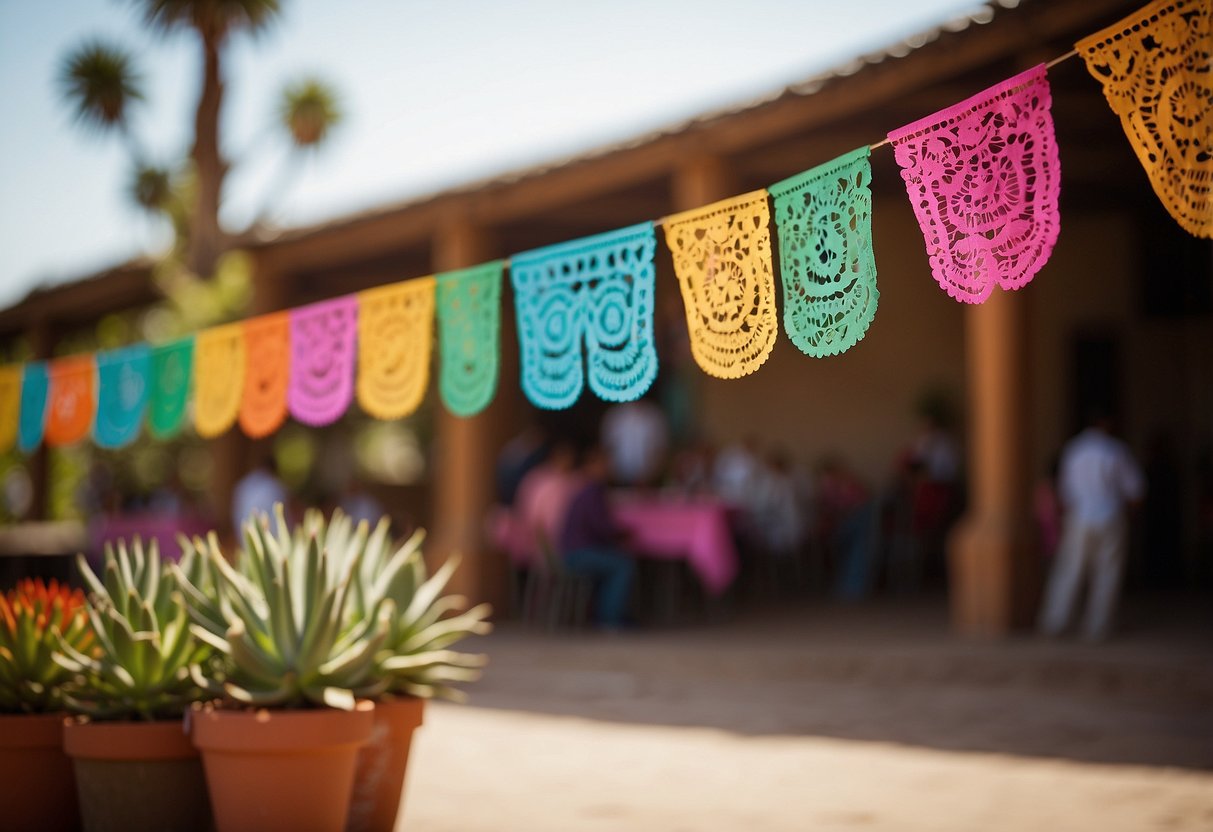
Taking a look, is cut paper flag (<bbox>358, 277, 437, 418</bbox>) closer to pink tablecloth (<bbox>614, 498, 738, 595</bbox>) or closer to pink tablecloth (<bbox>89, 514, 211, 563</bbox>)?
pink tablecloth (<bbox>614, 498, 738, 595</bbox>)

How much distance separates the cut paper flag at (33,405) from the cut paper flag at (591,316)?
5.35 meters

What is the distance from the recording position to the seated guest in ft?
30.5

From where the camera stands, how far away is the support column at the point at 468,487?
11.1m

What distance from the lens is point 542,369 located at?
567 cm

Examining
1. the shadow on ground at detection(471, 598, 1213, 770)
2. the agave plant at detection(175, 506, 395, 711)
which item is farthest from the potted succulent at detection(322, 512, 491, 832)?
the shadow on ground at detection(471, 598, 1213, 770)

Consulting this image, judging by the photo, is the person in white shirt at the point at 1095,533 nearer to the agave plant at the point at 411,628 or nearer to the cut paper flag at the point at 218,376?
the agave plant at the point at 411,628

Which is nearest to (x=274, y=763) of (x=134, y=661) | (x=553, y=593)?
(x=134, y=661)

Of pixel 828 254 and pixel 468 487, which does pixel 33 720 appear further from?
pixel 468 487

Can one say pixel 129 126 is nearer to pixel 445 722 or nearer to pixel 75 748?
pixel 445 722

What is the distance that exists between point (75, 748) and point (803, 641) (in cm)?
548

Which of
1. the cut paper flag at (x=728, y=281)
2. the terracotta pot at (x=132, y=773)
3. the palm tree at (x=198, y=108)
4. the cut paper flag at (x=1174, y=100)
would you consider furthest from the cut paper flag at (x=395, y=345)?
the palm tree at (x=198, y=108)

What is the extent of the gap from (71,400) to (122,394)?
0.79m

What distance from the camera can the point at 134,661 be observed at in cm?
447

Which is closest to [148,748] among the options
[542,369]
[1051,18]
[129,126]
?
[542,369]
